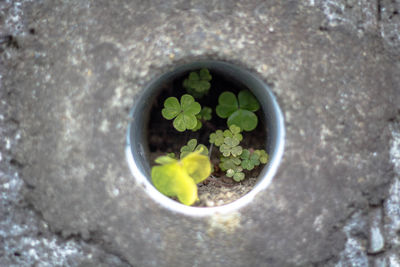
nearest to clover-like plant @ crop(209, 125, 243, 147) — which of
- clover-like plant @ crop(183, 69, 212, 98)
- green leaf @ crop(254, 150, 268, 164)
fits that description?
green leaf @ crop(254, 150, 268, 164)

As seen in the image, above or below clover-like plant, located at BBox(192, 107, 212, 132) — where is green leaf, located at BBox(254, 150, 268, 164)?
below

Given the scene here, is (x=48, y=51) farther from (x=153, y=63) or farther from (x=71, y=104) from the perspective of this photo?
(x=153, y=63)

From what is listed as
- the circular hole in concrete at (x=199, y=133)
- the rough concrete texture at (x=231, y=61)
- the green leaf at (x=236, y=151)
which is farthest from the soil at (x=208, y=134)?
the rough concrete texture at (x=231, y=61)

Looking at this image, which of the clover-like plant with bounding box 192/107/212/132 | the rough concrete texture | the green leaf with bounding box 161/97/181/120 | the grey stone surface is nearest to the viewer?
the rough concrete texture

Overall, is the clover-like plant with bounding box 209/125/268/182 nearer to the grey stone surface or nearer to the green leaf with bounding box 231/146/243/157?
the green leaf with bounding box 231/146/243/157

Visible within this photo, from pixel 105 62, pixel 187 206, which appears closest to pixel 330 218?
pixel 187 206

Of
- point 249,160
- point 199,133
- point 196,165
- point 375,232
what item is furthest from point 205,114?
point 375,232
